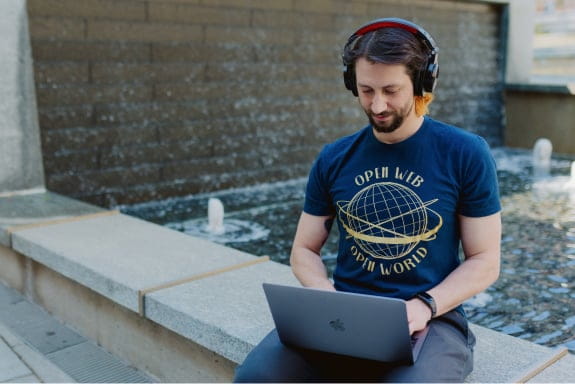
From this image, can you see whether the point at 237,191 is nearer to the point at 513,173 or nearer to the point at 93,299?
the point at 513,173

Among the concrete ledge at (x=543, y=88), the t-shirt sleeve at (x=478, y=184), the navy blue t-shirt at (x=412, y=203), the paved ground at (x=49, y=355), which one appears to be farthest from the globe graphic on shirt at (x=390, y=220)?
the concrete ledge at (x=543, y=88)

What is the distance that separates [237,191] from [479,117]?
5.76 meters

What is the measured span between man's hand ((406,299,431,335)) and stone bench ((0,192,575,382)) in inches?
16.9

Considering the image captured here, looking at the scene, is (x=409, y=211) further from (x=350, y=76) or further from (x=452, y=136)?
(x=350, y=76)

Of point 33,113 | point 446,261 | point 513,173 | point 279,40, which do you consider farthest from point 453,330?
point 513,173

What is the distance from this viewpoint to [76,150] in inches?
265

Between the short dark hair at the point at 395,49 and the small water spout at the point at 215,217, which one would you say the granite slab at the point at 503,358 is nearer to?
the short dark hair at the point at 395,49

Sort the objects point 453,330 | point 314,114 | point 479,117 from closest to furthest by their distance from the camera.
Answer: point 453,330, point 314,114, point 479,117

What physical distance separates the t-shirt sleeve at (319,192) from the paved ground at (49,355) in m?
1.49

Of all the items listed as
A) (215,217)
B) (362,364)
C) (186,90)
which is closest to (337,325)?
(362,364)

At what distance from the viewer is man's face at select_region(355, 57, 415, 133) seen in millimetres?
1927

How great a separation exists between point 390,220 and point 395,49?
1.71 ft

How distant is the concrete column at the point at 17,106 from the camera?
231 inches

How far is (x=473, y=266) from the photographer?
199 cm
